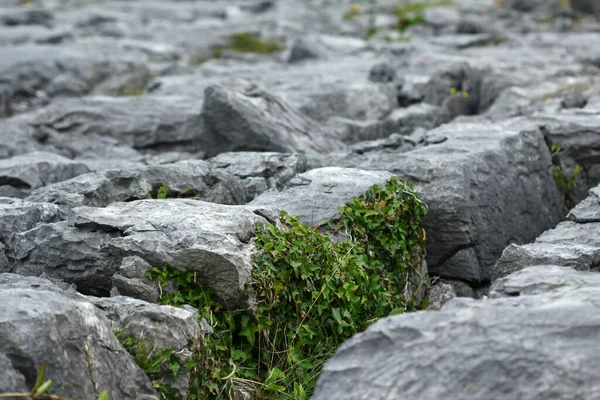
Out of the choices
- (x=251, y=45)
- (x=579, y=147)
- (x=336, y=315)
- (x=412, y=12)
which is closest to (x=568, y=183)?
(x=579, y=147)

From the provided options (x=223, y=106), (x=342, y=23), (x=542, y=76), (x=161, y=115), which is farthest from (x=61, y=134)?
(x=342, y=23)

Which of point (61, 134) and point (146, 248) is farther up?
point (146, 248)

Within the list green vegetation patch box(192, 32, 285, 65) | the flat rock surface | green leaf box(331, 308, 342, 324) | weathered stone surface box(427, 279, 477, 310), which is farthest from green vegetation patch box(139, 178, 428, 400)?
green vegetation patch box(192, 32, 285, 65)

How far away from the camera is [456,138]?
22.9 feet

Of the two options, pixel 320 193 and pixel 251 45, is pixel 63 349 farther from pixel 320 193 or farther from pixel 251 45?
pixel 251 45

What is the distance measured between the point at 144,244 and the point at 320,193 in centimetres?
161

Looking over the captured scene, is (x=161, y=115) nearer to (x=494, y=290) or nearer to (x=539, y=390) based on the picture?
(x=494, y=290)

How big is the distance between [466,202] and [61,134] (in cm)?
580

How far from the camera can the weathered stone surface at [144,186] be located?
5.45m

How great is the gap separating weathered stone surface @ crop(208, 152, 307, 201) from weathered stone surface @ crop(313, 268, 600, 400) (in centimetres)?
312

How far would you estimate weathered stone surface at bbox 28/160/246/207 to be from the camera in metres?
5.45

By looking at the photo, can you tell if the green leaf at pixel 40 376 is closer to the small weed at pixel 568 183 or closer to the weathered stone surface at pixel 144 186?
the weathered stone surface at pixel 144 186

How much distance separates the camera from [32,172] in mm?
6977

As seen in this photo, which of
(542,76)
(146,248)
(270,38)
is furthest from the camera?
(270,38)
